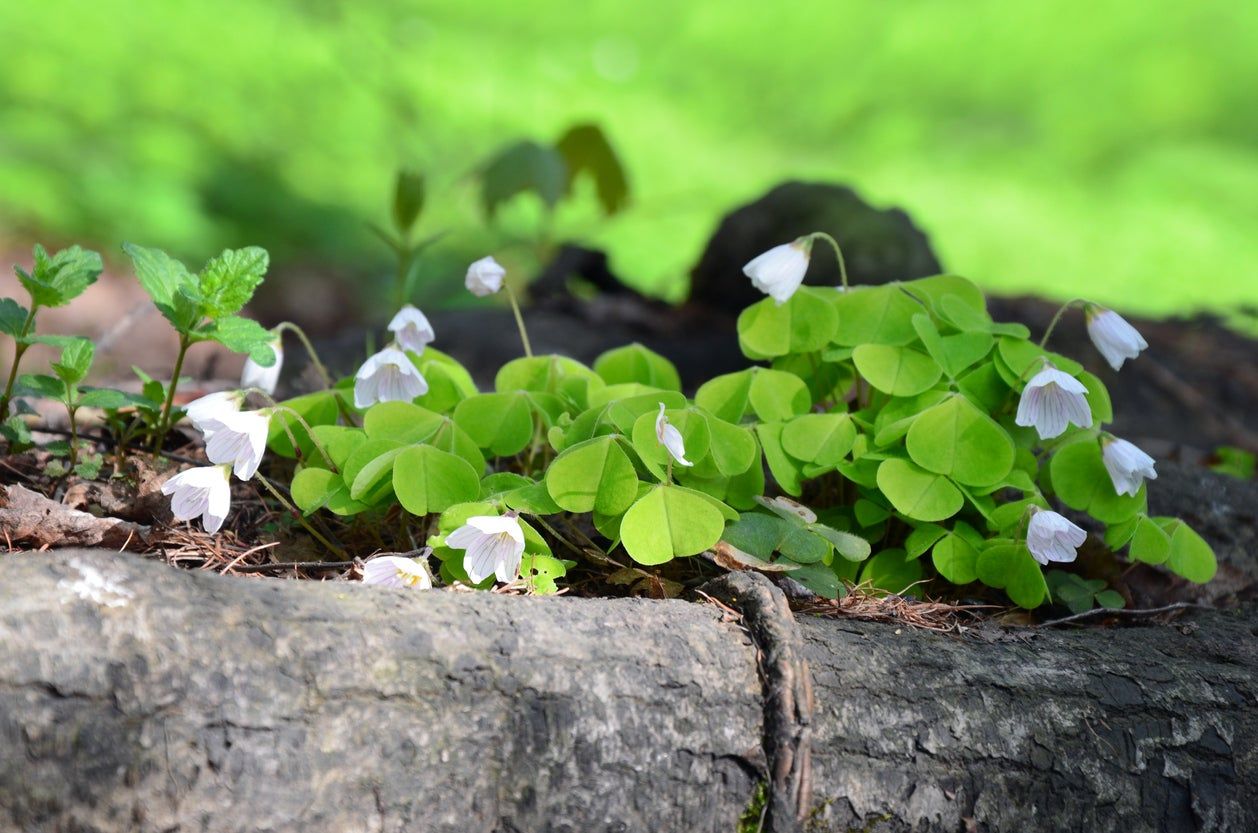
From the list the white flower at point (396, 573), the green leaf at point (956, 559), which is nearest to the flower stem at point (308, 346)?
the white flower at point (396, 573)

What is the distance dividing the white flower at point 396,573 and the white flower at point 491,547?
0.18ft

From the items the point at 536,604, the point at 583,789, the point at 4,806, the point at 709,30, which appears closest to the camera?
the point at 4,806

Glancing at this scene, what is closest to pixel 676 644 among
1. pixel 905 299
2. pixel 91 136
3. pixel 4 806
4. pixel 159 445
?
pixel 4 806

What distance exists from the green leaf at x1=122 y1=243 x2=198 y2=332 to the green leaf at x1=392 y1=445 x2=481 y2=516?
0.38m

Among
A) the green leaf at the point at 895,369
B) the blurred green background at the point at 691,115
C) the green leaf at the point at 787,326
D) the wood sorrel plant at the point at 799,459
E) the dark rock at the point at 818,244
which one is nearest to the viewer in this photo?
the wood sorrel plant at the point at 799,459

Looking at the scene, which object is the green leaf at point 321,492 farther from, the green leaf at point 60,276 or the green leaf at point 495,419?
the green leaf at point 60,276

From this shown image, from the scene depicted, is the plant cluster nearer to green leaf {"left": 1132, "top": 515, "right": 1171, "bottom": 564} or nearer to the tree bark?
green leaf {"left": 1132, "top": 515, "right": 1171, "bottom": 564}

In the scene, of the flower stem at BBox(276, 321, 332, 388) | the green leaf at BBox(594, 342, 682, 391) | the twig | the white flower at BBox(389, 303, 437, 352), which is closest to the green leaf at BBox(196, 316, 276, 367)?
the flower stem at BBox(276, 321, 332, 388)

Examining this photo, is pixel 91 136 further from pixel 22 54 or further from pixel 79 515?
pixel 79 515

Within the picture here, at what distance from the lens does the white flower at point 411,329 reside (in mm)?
1592

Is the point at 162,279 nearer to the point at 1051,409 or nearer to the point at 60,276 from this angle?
the point at 60,276

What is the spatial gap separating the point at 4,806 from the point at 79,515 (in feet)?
1.96

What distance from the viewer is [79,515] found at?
54.1 inches

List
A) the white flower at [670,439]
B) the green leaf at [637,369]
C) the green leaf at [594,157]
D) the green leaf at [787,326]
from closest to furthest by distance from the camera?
the white flower at [670,439] → the green leaf at [787,326] → the green leaf at [637,369] → the green leaf at [594,157]
